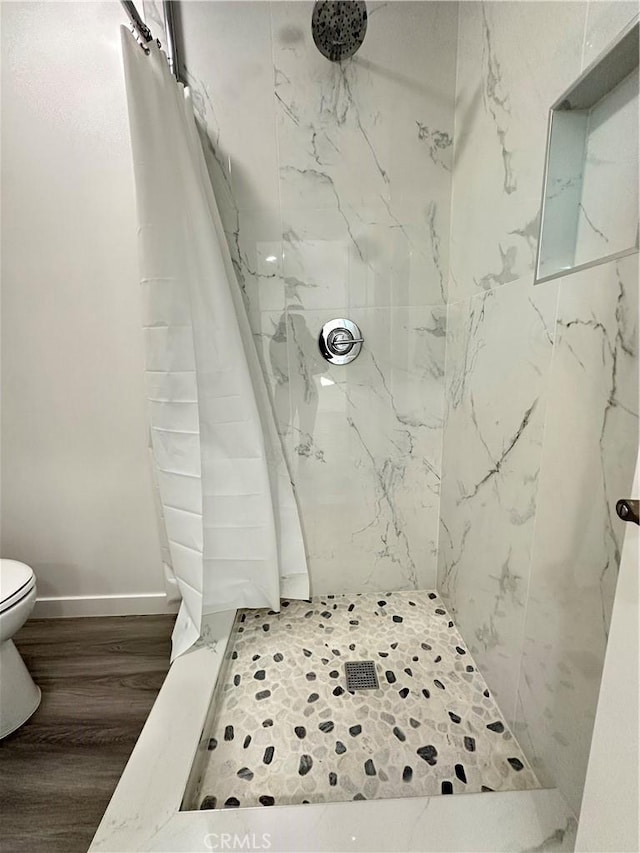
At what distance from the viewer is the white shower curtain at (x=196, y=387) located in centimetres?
107

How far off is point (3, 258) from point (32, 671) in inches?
60.4

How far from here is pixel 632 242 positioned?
0.67 metres

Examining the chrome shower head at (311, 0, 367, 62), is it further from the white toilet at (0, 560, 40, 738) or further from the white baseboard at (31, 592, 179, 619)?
the white baseboard at (31, 592, 179, 619)

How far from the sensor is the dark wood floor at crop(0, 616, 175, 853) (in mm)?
975

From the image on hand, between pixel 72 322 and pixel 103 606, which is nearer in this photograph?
pixel 72 322

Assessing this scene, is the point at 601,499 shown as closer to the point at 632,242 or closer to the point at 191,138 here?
the point at 632,242

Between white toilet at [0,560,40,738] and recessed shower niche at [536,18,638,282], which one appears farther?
white toilet at [0,560,40,738]

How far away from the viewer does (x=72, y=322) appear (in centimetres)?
150

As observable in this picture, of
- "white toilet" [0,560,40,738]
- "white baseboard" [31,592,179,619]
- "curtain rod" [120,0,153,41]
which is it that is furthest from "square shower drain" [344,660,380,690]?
"curtain rod" [120,0,153,41]

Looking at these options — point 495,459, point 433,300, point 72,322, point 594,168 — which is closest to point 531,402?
point 495,459

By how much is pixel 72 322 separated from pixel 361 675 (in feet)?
5.44

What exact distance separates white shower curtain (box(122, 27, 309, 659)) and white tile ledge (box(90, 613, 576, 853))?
45cm

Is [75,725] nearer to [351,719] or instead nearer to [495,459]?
[351,719]

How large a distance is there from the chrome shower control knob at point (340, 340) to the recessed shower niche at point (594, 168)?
0.67 meters
